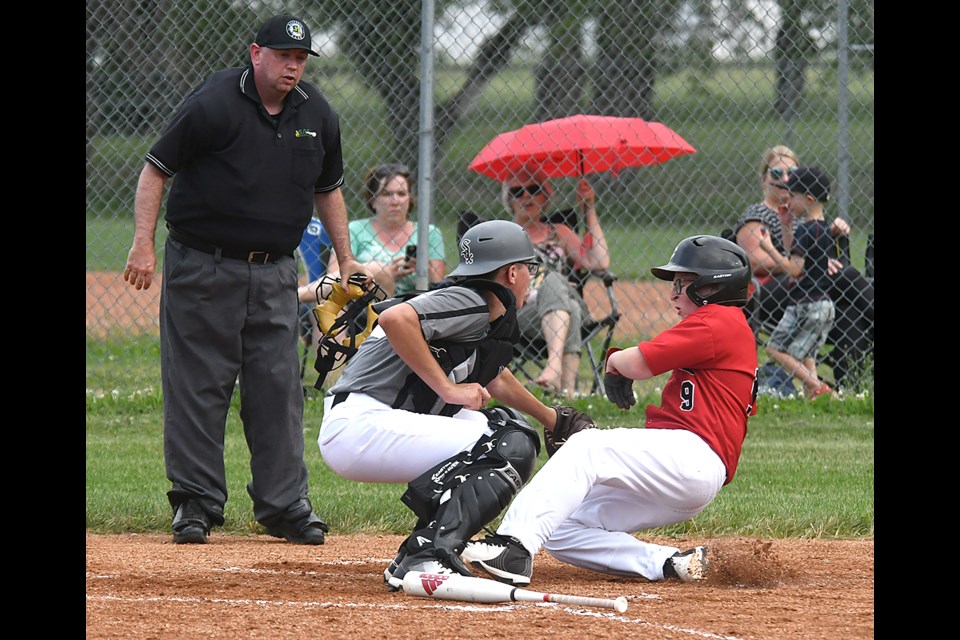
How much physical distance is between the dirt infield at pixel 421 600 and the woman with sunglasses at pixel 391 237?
2845 millimetres

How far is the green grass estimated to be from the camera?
5746 millimetres

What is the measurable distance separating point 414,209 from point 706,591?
15.1 ft

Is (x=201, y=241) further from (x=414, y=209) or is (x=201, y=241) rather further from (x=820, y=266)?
(x=820, y=266)

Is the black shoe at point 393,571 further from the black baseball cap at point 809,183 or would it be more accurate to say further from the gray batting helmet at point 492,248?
the black baseball cap at point 809,183

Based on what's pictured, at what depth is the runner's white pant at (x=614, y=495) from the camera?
13.6 feet

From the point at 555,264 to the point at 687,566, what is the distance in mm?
4243

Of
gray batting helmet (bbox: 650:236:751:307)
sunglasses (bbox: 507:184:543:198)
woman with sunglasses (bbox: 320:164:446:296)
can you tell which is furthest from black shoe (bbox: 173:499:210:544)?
sunglasses (bbox: 507:184:543:198)

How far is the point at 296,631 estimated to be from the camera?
139 inches

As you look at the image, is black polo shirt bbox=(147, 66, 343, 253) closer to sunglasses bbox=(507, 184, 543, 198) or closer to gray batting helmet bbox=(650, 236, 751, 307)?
gray batting helmet bbox=(650, 236, 751, 307)

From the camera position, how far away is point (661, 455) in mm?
4238

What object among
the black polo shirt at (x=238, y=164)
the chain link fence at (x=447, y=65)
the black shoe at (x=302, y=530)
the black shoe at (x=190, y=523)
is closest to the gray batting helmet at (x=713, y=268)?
the black polo shirt at (x=238, y=164)

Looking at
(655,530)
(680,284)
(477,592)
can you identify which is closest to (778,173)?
(655,530)

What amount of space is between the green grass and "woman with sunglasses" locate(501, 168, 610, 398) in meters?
0.35

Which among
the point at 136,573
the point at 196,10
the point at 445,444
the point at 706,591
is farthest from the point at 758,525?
the point at 196,10
